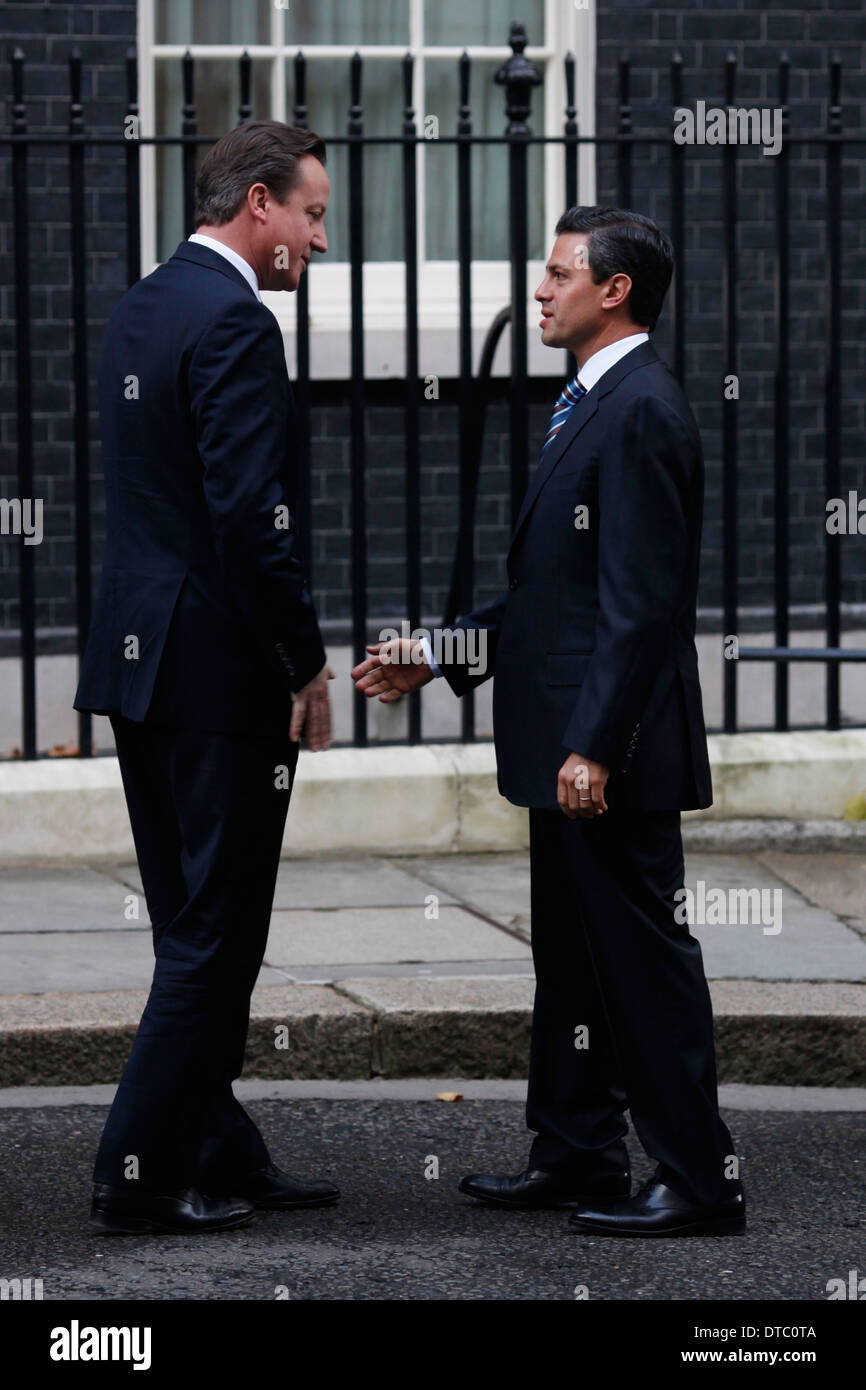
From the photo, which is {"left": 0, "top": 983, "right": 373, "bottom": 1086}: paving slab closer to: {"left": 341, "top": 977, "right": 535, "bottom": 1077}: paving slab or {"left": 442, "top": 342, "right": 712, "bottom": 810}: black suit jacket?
{"left": 341, "top": 977, "right": 535, "bottom": 1077}: paving slab

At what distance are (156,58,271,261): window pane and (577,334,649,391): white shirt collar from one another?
460 cm

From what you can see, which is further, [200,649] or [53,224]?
[53,224]

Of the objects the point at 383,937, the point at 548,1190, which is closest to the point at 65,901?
the point at 383,937

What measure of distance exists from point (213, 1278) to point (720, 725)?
4874mm

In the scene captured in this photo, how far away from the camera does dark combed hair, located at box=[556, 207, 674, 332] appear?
13.4ft

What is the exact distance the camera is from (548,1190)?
4.33 meters

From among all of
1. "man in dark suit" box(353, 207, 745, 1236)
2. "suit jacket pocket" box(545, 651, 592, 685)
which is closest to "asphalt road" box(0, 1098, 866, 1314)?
"man in dark suit" box(353, 207, 745, 1236)

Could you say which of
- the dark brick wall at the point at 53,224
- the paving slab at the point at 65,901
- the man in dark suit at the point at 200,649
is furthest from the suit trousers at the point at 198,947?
the dark brick wall at the point at 53,224

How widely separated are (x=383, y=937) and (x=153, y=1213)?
2030 mm

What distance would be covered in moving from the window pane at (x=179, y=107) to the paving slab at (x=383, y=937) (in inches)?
127

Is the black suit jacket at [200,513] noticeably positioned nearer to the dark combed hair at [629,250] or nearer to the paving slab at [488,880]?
the dark combed hair at [629,250]

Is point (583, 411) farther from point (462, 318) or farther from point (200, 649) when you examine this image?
point (462, 318)
